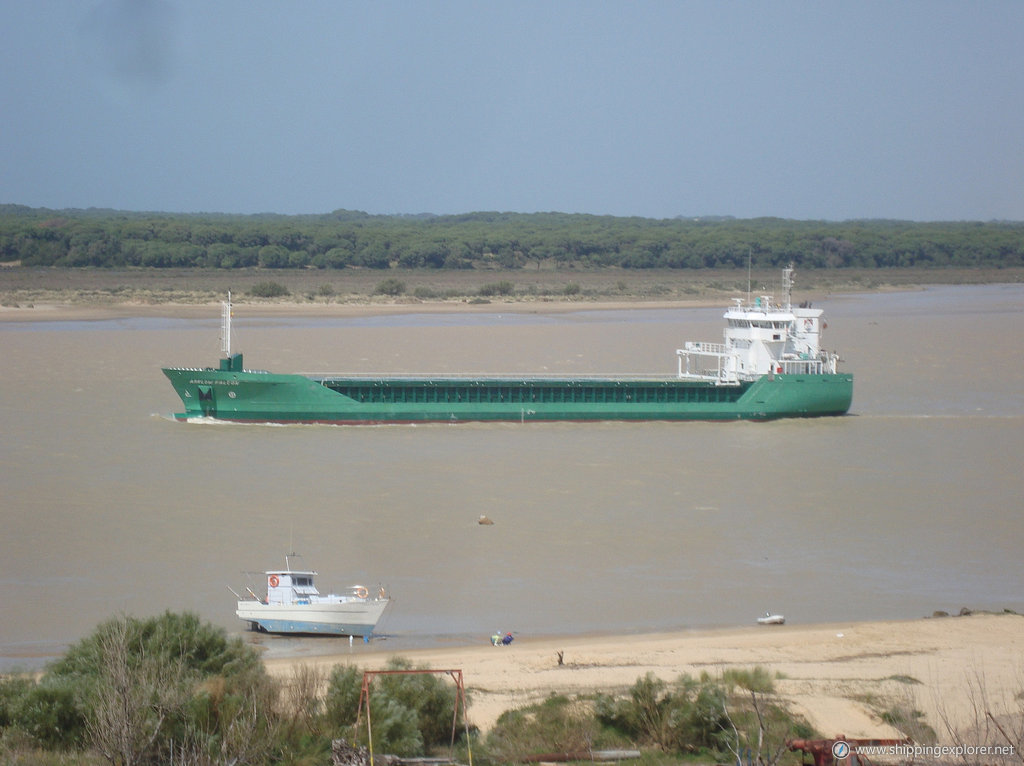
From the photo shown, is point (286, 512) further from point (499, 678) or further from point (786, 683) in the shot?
point (786, 683)

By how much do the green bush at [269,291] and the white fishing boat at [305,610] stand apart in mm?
58347

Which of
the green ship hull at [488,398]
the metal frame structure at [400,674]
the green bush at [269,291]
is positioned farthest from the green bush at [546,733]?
the green bush at [269,291]

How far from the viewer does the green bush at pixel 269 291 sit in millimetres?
71919

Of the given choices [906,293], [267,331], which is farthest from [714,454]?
[906,293]

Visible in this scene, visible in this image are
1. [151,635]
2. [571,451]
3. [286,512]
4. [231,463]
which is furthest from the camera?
[571,451]

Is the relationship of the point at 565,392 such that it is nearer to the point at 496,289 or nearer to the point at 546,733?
the point at 546,733

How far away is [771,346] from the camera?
33.9m

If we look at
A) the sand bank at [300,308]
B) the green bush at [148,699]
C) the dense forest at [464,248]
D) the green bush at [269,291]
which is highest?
the dense forest at [464,248]

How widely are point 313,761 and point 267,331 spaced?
147 feet

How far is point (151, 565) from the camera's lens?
57.0 ft

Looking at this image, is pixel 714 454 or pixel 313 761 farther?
pixel 714 454

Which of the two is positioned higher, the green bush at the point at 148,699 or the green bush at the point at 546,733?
the green bush at the point at 148,699

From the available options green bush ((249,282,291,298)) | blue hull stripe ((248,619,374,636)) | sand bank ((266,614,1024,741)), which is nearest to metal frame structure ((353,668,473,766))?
sand bank ((266,614,1024,741))

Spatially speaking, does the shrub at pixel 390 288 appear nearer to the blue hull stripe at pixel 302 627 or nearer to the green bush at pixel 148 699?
the blue hull stripe at pixel 302 627
